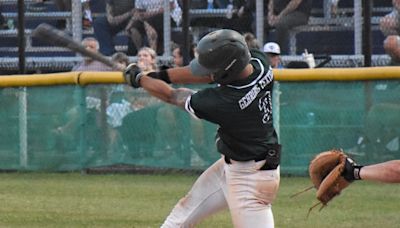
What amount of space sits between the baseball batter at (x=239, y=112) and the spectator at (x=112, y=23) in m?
8.64

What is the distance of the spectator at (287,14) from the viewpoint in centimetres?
1469

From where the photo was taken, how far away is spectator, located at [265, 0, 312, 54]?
14688 millimetres

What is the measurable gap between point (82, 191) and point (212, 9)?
3.81m

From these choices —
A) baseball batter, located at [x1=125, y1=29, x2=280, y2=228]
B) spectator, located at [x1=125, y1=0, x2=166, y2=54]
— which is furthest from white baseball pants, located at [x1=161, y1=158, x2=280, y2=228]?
spectator, located at [x1=125, y1=0, x2=166, y2=54]

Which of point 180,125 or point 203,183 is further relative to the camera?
point 180,125

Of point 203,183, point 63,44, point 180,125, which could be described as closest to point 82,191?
point 180,125

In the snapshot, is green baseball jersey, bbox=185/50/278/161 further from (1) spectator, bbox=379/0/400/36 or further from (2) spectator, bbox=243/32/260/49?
(1) spectator, bbox=379/0/400/36

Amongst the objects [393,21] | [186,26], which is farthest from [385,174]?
[186,26]

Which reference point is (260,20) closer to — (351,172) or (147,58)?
(147,58)

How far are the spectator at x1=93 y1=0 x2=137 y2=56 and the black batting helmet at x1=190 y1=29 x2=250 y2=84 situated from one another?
29.3ft

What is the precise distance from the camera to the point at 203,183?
727 cm

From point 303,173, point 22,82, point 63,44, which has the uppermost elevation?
point 63,44

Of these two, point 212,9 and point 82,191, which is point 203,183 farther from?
point 212,9

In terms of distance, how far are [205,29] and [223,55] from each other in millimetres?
8745
